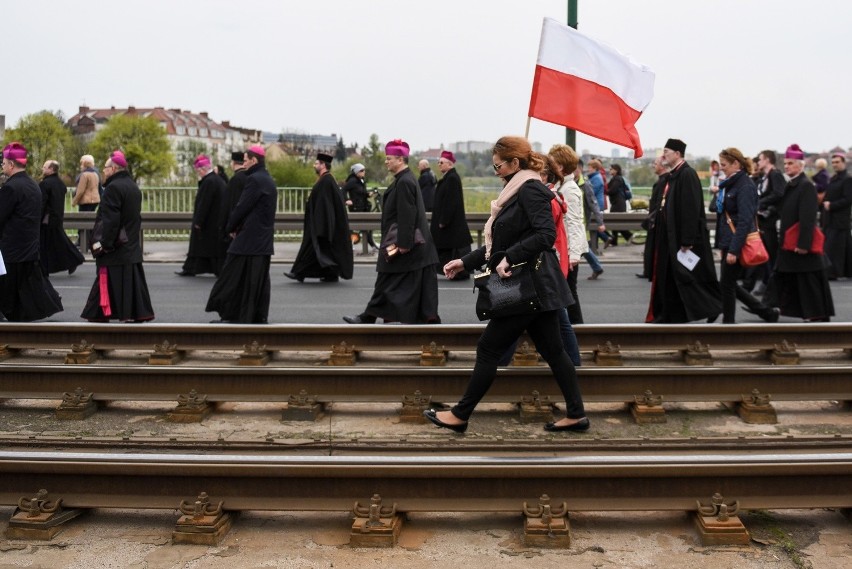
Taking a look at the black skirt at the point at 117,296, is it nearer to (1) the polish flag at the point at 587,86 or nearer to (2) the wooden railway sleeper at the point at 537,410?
(1) the polish flag at the point at 587,86

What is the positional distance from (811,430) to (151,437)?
437cm

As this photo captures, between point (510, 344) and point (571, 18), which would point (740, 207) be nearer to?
point (510, 344)

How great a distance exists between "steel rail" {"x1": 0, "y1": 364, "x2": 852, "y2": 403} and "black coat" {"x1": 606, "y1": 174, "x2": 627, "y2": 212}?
17051 mm

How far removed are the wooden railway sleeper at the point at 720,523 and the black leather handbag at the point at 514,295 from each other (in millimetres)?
1810

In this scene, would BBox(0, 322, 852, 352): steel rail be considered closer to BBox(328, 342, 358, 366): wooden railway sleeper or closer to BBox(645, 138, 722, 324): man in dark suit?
BBox(328, 342, 358, 366): wooden railway sleeper

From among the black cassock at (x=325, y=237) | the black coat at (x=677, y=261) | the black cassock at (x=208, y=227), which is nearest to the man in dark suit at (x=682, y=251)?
the black coat at (x=677, y=261)

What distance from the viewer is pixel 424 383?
7660 millimetres

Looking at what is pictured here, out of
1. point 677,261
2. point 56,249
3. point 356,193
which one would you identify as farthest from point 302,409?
point 356,193

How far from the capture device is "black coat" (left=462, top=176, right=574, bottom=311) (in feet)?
21.7

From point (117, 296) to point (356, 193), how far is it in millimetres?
12067

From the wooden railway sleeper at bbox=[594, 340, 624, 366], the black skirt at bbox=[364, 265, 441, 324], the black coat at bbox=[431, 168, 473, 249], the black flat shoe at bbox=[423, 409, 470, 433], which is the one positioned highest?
the black coat at bbox=[431, 168, 473, 249]

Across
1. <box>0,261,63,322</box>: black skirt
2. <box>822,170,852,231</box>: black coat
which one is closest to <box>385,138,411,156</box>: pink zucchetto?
<box>0,261,63,322</box>: black skirt

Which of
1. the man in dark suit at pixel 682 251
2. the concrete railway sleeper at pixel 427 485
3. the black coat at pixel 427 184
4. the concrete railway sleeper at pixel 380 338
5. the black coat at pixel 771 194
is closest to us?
the concrete railway sleeper at pixel 427 485

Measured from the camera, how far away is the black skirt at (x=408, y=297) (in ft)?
34.4
